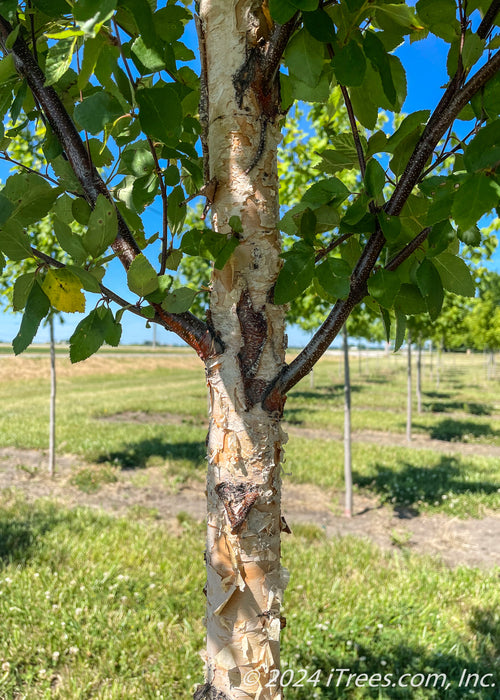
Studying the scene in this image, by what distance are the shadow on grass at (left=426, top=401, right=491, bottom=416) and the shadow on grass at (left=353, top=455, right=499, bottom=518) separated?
735 centimetres

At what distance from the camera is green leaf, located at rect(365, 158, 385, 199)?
0.79 meters

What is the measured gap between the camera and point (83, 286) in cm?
84

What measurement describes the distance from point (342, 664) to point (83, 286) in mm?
3029

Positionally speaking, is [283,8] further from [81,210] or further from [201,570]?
[201,570]

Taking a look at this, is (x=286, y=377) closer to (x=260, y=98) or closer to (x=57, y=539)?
(x=260, y=98)

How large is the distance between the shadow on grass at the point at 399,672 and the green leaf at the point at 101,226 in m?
2.75

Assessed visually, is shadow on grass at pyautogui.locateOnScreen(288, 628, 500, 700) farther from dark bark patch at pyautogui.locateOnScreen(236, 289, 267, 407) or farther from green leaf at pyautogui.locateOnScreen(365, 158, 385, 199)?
green leaf at pyautogui.locateOnScreen(365, 158, 385, 199)

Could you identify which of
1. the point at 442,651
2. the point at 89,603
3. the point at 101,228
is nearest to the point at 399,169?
the point at 101,228

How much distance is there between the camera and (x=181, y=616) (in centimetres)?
339

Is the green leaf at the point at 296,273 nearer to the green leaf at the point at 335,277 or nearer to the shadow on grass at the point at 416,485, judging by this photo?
the green leaf at the point at 335,277

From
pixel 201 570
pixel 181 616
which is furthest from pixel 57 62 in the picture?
pixel 201 570

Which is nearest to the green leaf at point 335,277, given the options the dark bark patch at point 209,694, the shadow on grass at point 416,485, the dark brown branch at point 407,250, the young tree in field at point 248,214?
the young tree in field at point 248,214

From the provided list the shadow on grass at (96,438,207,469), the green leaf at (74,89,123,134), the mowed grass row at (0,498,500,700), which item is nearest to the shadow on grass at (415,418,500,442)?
the shadow on grass at (96,438,207,469)

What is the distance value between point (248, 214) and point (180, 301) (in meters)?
0.23
